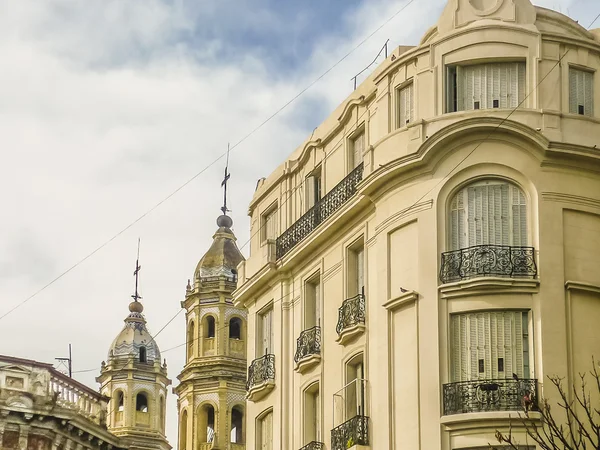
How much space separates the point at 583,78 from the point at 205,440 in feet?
146

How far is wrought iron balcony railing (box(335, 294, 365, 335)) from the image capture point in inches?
1613

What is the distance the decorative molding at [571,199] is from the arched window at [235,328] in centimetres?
4542

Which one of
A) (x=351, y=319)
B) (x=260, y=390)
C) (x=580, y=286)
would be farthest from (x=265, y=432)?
(x=580, y=286)

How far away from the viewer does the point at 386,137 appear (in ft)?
133

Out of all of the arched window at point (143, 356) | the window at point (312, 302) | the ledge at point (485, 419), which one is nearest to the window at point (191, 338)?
the arched window at point (143, 356)

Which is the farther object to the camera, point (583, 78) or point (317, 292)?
point (317, 292)

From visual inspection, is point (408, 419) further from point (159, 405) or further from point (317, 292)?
point (159, 405)

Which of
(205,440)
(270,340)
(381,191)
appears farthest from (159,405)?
(381,191)

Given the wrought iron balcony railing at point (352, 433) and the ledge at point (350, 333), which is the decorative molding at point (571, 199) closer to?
the ledge at point (350, 333)

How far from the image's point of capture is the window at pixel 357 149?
43094 mm

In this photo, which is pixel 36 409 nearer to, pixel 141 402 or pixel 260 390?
pixel 260 390

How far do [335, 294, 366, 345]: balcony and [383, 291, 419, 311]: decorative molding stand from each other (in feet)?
4.99

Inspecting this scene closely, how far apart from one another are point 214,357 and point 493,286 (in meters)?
44.9

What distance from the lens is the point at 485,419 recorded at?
36.8 meters
